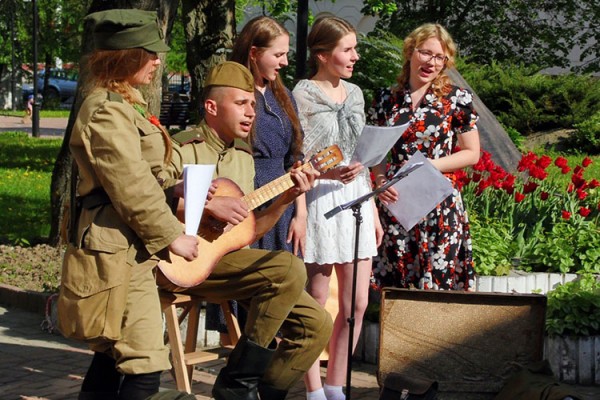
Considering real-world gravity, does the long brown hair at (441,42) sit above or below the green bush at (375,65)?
below

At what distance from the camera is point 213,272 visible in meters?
4.99

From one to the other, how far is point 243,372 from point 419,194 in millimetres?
1260

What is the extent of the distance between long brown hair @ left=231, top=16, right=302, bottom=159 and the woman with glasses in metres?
0.58

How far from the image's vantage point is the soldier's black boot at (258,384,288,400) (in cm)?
529

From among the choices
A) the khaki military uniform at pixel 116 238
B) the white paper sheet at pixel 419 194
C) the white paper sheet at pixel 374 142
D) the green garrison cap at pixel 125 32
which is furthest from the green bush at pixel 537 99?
the khaki military uniform at pixel 116 238

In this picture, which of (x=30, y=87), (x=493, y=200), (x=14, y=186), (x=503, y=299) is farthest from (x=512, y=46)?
(x=30, y=87)

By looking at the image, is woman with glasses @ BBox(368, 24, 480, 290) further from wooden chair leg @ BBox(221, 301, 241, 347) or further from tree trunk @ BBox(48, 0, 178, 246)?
tree trunk @ BBox(48, 0, 178, 246)

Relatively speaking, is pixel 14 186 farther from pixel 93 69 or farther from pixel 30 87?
pixel 30 87

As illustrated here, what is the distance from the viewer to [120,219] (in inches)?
170

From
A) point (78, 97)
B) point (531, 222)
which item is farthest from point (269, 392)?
point (78, 97)

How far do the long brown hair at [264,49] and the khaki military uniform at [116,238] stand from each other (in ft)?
4.31

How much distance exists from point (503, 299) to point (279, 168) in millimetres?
1293

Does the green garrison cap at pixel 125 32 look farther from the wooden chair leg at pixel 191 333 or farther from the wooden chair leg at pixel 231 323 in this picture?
the wooden chair leg at pixel 191 333

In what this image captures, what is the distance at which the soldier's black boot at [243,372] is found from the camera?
5.14 meters
